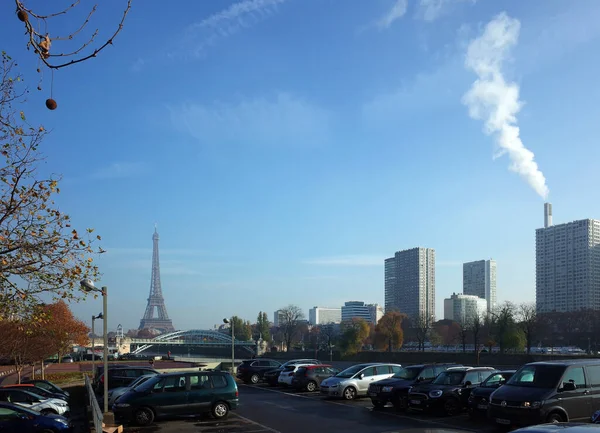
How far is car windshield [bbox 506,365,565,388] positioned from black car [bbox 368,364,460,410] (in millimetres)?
6075

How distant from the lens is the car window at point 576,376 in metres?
15.6

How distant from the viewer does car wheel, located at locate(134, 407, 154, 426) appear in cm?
1909

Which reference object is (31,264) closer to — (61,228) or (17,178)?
(61,228)

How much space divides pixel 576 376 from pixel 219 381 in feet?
38.6

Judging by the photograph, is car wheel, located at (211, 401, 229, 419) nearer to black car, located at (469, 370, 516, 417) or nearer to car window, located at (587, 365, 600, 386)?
black car, located at (469, 370, 516, 417)

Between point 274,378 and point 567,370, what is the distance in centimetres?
2273

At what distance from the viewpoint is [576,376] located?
15.7m

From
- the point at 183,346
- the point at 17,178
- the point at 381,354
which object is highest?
the point at 17,178

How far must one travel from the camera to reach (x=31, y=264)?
12.3 meters

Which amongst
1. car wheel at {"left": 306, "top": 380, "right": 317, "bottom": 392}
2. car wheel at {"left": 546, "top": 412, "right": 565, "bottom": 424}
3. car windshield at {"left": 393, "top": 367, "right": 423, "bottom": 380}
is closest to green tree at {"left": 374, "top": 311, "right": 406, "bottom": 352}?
car wheel at {"left": 306, "top": 380, "right": 317, "bottom": 392}

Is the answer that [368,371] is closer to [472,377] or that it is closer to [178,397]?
[472,377]

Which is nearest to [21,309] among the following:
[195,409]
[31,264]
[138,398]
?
[31,264]

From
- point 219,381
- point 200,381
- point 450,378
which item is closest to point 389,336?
point 450,378

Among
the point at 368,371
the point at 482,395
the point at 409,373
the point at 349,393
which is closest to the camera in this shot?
the point at 482,395
